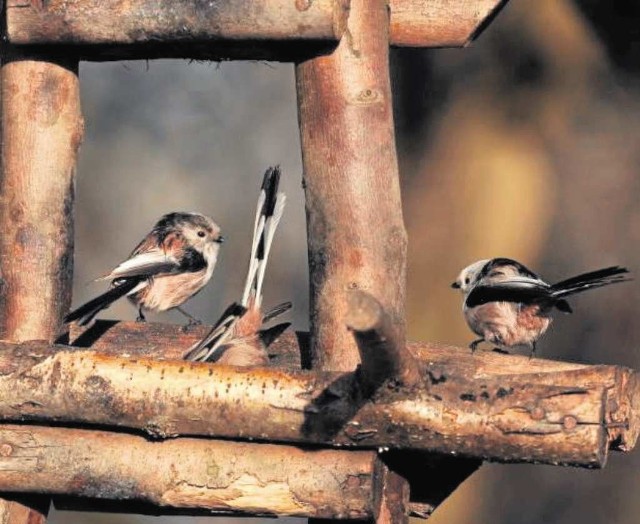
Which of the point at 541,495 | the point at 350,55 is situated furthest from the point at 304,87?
the point at 541,495

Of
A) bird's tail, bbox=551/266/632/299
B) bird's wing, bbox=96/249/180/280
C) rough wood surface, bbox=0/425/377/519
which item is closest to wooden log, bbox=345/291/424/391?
rough wood surface, bbox=0/425/377/519

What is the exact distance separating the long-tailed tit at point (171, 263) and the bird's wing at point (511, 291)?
112 centimetres

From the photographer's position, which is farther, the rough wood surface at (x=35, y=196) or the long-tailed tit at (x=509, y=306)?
the long-tailed tit at (x=509, y=306)

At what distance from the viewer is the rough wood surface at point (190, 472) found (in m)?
5.27

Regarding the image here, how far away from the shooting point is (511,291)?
273 inches

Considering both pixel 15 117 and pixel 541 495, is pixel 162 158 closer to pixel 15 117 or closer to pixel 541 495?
pixel 541 495

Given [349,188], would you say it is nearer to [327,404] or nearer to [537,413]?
[327,404]

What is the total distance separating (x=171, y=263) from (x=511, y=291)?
1.35m

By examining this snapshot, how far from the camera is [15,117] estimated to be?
6066 mm

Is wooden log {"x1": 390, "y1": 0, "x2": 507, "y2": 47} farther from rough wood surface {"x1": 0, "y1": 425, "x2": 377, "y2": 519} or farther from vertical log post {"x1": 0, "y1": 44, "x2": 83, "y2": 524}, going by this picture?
rough wood surface {"x1": 0, "y1": 425, "x2": 377, "y2": 519}

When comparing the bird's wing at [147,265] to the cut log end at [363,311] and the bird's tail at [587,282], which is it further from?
the cut log end at [363,311]

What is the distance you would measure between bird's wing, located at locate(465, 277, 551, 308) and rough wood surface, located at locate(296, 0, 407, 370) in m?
1.24

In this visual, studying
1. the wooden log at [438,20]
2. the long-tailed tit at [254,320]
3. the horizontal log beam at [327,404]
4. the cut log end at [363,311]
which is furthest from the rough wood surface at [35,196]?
the cut log end at [363,311]

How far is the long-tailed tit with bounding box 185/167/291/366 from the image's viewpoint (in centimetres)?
580
